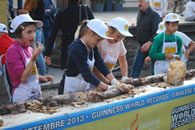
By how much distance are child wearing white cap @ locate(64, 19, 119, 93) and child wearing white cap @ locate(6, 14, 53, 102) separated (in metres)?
0.26

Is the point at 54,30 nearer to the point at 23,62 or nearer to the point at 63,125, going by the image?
the point at 23,62

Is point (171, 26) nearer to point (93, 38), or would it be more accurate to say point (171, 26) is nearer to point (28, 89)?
point (93, 38)

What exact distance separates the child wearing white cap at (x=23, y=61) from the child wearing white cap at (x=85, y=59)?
0.87 feet

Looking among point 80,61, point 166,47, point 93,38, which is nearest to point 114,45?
point 93,38

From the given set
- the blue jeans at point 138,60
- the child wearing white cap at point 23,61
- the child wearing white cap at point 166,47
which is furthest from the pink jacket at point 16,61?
the blue jeans at point 138,60

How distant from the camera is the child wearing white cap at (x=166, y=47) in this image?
5039 mm

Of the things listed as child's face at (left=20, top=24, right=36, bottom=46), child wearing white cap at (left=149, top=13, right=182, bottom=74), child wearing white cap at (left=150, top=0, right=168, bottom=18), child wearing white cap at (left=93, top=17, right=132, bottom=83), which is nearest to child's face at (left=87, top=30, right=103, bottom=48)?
child wearing white cap at (left=93, top=17, right=132, bottom=83)

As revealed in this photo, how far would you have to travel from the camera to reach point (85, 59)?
3.62 meters

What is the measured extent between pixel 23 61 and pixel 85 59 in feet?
1.97

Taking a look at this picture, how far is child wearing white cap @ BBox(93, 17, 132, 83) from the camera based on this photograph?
4.02 m

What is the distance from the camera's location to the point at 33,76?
146 inches

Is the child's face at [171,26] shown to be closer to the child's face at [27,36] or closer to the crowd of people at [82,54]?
the crowd of people at [82,54]

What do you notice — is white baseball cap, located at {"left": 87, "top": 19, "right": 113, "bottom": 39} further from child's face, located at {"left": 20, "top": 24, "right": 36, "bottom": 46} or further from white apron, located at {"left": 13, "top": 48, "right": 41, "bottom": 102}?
white apron, located at {"left": 13, "top": 48, "right": 41, "bottom": 102}

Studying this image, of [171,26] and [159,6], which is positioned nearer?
[171,26]
